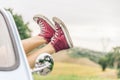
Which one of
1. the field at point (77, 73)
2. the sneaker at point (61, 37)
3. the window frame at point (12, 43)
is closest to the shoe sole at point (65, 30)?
the sneaker at point (61, 37)

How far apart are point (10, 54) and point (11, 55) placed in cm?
1

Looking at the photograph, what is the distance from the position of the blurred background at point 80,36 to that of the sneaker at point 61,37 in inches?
2.4

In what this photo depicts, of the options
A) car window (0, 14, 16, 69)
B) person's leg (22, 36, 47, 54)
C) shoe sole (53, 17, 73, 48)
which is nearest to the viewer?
car window (0, 14, 16, 69)

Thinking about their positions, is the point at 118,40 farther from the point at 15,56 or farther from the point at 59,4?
the point at 15,56

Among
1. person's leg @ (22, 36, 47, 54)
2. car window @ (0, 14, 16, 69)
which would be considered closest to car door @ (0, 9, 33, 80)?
car window @ (0, 14, 16, 69)

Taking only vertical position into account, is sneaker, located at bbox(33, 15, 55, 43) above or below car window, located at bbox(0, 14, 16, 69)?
above

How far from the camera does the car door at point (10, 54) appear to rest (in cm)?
186

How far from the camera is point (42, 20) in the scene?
5398mm

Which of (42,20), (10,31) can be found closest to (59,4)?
(42,20)

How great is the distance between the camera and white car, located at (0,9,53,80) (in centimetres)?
186

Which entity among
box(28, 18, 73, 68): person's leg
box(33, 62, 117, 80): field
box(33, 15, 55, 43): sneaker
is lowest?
box(33, 62, 117, 80): field

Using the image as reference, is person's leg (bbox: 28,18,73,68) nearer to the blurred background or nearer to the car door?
the blurred background

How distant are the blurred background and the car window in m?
3.10

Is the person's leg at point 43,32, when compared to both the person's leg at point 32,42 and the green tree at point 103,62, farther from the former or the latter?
the green tree at point 103,62
